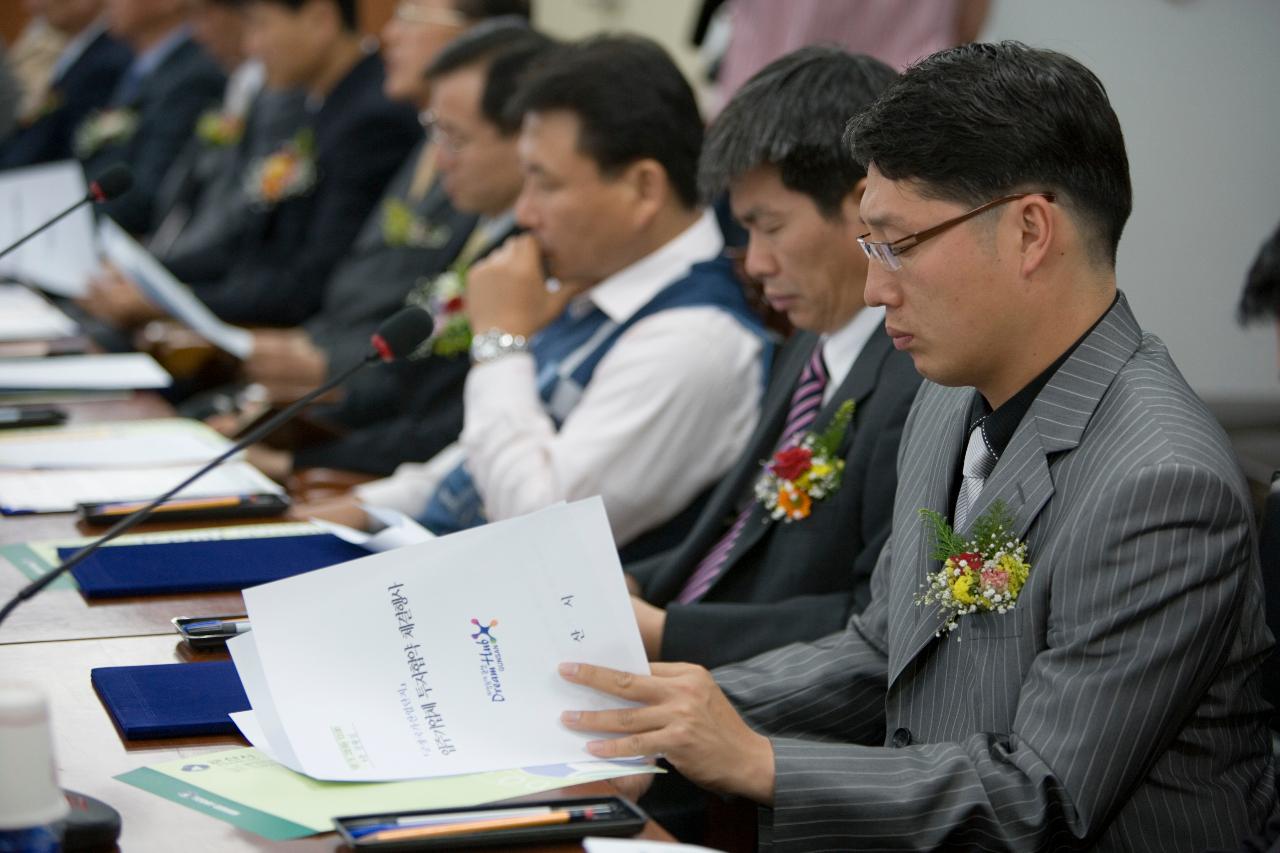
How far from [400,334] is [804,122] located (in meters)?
0.60

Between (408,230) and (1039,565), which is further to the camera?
(408,230)

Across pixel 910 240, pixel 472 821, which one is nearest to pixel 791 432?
pixel 910 240

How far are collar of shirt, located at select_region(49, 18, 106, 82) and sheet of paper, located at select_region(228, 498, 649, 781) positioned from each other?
19.9ft

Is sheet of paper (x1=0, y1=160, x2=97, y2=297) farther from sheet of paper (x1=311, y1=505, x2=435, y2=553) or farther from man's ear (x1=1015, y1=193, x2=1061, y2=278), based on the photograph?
man's ear (x1=1015, y1=193, x2=1061, y2=278)

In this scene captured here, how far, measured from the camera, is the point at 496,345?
254 centimetres

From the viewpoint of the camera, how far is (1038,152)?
1413 mm

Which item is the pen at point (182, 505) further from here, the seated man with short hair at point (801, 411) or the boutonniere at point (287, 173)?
the boutonniere at point (287, 173)

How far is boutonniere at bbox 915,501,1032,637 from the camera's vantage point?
141cm

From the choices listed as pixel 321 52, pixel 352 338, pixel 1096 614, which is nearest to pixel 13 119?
pixel 321 52

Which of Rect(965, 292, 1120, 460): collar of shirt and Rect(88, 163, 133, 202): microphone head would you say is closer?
Rect(965, 292, 1120, 460): collar of shirt

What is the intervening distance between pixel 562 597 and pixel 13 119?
19.8ft

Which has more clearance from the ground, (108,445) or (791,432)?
(791,432)

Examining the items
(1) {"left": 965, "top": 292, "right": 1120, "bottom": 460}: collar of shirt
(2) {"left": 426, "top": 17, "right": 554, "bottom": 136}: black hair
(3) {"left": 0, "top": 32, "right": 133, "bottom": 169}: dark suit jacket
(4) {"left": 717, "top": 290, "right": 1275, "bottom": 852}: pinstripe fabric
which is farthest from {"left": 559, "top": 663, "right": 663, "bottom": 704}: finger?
(3) {"left": 0, "top": 32, "right": 133, "bottom": 169}: dark suit jacket

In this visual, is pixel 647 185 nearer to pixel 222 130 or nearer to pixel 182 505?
pixel 182 505
